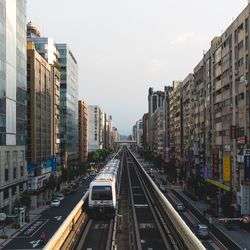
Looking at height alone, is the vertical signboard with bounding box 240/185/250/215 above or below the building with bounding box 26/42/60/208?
below

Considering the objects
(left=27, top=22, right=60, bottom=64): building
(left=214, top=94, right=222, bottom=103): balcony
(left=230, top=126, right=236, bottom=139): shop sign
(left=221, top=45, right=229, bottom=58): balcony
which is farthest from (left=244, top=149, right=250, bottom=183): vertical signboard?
(left=27, top=22, right=60, bottom=64): building

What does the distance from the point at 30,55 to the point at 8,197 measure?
3425 centimetres

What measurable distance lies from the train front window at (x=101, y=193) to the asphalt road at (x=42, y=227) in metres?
7.36

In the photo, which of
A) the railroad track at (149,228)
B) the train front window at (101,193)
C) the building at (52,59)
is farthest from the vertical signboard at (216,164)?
the building at (52,59)

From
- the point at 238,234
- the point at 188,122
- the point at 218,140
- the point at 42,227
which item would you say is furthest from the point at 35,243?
the point at 188,122

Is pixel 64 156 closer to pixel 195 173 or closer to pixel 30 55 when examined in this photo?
pixel 195 173

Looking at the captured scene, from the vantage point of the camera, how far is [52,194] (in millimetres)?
106750

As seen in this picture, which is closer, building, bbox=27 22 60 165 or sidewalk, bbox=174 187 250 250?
sidewalk, bbox=174 187 250 250

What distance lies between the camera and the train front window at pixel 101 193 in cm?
5975

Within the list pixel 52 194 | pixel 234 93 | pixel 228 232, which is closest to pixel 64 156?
pixel 52 194

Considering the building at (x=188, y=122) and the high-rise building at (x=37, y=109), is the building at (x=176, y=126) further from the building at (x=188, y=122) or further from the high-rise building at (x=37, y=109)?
the high-rise building at (x=37, y=109)

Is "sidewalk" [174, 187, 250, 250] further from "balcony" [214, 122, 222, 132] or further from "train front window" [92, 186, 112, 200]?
"balcony" [214, 122, 222, 132]

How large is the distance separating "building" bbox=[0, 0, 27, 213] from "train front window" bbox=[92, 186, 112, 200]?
61.6 feet

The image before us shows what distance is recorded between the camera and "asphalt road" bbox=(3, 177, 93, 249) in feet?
183
